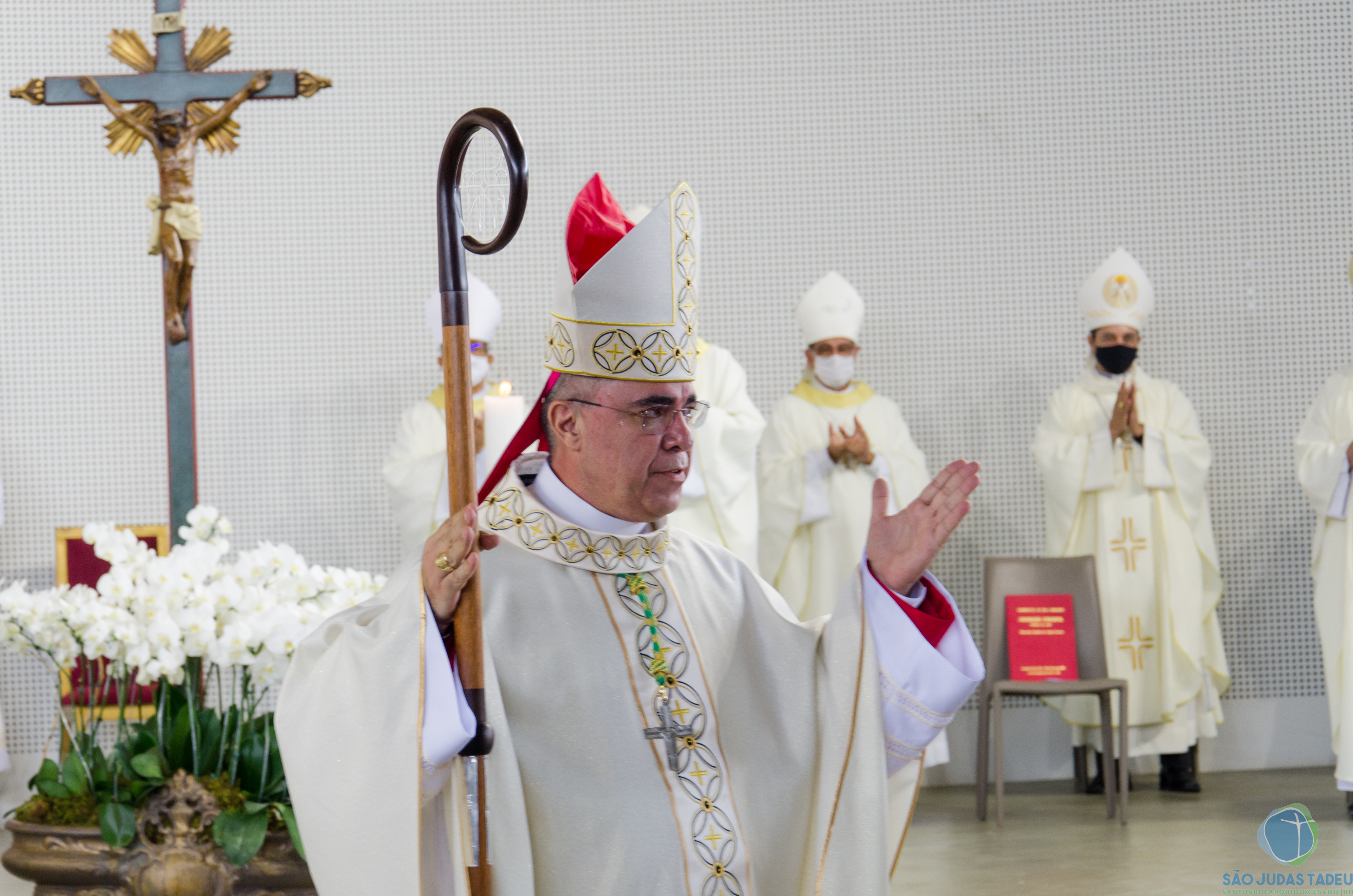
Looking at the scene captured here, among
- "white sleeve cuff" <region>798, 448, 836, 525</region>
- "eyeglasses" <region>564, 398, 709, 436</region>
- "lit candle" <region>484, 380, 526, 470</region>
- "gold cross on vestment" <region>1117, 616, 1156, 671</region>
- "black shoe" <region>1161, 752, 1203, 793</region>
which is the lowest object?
"black shoe" <region>1161, 752, 1203, 793</region>

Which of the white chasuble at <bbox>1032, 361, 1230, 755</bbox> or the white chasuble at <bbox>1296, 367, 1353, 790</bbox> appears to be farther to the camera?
the white chasuble at <bbox>1032, 361, 1230, 755</bbox>

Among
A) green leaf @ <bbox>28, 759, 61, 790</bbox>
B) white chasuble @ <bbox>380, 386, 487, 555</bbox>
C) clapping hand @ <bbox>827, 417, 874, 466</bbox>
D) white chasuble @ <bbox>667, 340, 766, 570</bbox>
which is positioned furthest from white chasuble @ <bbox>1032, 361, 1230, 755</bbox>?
green leaf @ <bbox>28, 759, 61, 790</bbox>

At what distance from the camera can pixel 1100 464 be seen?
6.53 meters

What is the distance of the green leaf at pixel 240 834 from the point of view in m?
2.96

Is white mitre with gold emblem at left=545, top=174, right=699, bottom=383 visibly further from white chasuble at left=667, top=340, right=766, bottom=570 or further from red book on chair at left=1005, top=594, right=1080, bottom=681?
red book on chair at left=1005, top=594, right=1080, bottom=681

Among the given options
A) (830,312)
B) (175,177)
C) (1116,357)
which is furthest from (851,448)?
(175,177)

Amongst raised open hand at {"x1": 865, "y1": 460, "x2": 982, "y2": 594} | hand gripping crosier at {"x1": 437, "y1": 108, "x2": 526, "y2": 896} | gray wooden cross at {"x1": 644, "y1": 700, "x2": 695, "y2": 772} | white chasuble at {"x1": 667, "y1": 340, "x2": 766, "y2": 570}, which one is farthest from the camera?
white chasuble at {"x1": 667, "y1": 340, "x2": 766, "y2": 570}

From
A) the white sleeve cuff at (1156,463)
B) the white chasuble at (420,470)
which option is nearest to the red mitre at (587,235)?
the white chasuble at (420,470)

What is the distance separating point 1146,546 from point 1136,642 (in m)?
0.46

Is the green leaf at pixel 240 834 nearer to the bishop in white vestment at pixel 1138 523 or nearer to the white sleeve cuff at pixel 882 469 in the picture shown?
the white sleeve cuff at pixel 882 469

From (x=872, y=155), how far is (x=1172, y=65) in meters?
1.70

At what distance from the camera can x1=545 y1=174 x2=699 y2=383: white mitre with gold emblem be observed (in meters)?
2.14

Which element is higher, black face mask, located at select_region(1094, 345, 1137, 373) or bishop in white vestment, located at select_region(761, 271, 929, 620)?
black face mask, located at select_region(1094, 345, 1137, 373)

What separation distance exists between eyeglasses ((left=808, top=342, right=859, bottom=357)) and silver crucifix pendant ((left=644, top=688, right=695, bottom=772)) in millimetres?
4607
